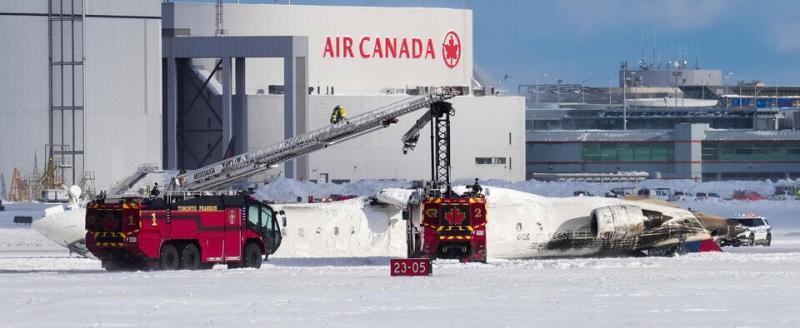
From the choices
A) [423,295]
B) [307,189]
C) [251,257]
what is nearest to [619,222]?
[251,257]

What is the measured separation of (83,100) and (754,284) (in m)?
78.1

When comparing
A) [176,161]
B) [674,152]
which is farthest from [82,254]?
[674,152]

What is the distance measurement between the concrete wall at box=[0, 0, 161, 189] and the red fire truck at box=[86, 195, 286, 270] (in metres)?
63.5

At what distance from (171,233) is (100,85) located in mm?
65579

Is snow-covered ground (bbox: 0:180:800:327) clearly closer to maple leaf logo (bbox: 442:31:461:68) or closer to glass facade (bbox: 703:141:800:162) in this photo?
maple leaf logo (bbox: 442:31:461:68)

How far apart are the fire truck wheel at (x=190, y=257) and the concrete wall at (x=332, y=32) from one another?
89.9 metres

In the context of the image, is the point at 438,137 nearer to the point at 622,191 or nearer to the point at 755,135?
the point at 622,191

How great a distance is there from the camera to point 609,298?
39344 millimetres

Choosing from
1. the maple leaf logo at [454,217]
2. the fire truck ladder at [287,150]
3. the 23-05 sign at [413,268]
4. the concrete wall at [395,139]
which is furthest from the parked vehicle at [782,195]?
the 23-05 sign at [413,268]

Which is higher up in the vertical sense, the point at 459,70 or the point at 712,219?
the point at 459,70

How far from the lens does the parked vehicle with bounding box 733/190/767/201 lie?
13400cm

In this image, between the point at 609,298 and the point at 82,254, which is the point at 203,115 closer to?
the point at 82,254

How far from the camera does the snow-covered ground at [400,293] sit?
112 feet

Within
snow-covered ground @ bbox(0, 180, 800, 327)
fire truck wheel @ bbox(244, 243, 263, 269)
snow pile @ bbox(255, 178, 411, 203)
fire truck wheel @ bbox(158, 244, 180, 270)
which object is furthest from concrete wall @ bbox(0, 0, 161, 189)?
fire truck wheel @ bbox(158, 244, 180, 270)
